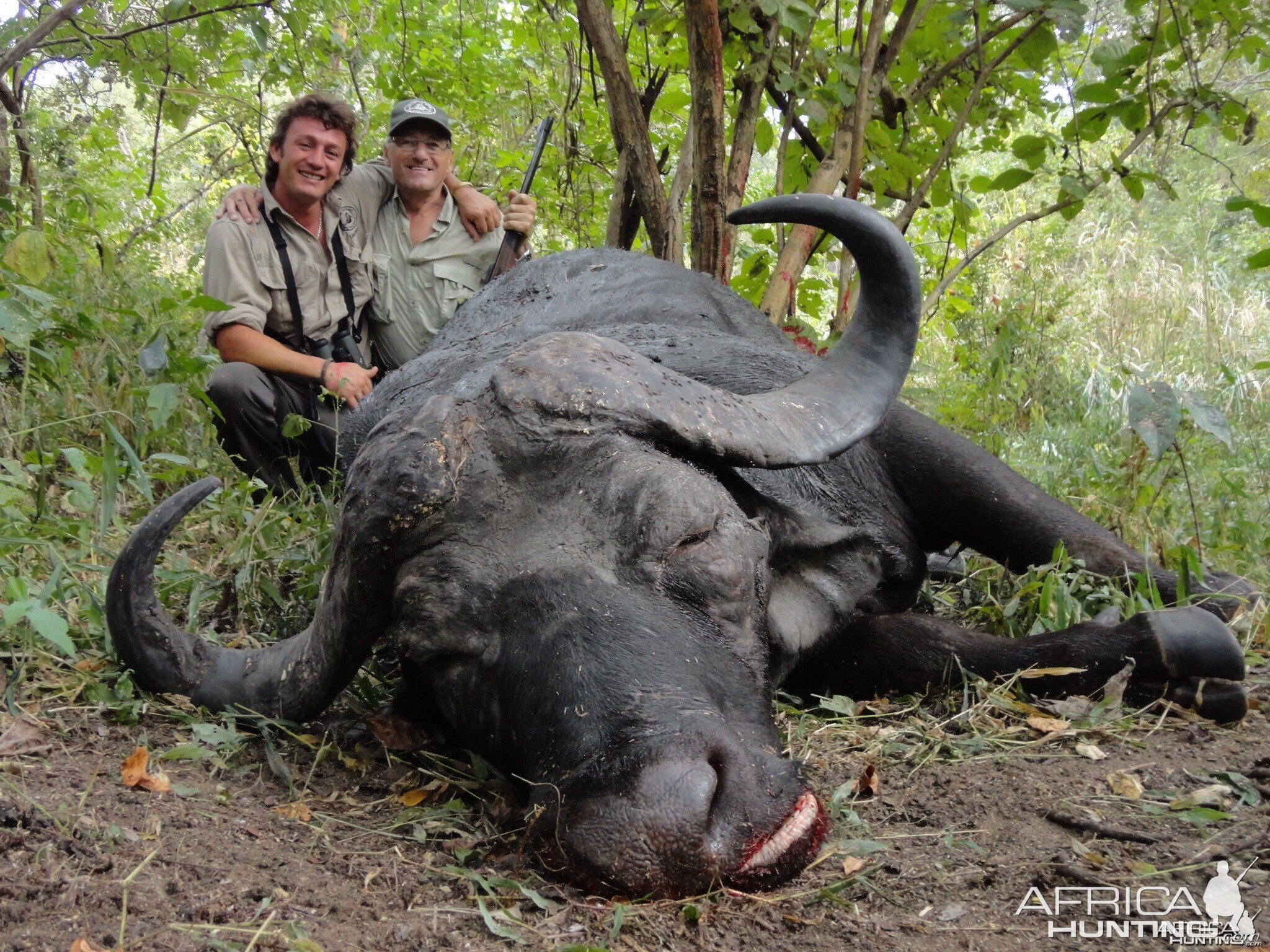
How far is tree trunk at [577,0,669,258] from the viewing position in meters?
5.07

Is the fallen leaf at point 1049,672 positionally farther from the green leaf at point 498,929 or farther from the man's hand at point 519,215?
the man's hand at point 519,215

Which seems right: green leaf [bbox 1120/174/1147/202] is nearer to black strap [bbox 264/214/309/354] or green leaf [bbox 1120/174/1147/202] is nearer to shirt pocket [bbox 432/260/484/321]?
shirt pocket [bbox 432/260/484/321]

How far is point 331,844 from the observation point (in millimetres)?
2262

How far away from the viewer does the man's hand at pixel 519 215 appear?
6043 millimetres

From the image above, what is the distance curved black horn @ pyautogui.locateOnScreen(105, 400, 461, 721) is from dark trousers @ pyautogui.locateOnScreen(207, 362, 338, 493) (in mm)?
2420

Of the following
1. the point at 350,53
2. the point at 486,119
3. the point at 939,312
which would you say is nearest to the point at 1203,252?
the point at 939,312

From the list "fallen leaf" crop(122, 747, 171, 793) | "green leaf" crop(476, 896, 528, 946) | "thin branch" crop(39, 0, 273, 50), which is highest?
"thin branch" crop(39, 0, 273, 50)

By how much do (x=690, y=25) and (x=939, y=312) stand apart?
220 inches

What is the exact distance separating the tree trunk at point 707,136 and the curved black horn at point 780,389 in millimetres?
2013

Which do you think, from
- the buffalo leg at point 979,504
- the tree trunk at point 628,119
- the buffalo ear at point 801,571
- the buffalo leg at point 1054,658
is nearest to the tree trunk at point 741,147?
the tree trunk at point 628,119

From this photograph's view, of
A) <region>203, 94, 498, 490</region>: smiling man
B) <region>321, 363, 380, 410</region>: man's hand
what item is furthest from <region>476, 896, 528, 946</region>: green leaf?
<region>203, 94, 498, 490</region>: smiling man

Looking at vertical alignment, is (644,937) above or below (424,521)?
below

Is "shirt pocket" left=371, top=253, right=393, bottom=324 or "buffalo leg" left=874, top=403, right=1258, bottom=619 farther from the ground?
"shirt pocket" left=371, top=253, right=393, bottom=324

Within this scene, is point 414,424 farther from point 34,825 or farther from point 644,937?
point 644,937
